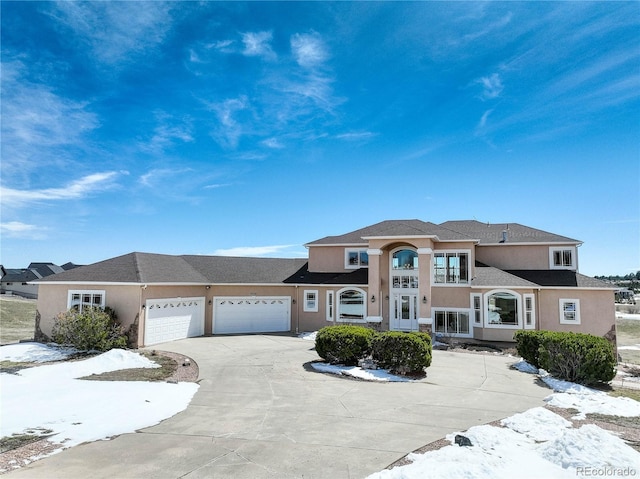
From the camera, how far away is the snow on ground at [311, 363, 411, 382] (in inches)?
529

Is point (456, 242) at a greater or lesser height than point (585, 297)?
greater

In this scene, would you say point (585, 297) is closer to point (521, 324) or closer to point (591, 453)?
point (521, 324)

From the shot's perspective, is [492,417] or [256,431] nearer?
[256,431]

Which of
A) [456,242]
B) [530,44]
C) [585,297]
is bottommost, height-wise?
[585,297]

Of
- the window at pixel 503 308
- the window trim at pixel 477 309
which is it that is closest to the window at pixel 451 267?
the window trim at pixel 477 309

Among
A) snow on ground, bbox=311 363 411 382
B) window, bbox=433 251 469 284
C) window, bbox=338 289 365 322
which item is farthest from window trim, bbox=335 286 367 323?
snow on ground, bbox=311 363 411 382

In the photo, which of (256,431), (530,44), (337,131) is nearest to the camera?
(256,431)

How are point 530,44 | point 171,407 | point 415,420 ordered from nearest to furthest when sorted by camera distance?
point 415,420 < point 171,407 < point 530,44

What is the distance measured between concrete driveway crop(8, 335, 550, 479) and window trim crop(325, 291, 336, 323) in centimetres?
1007

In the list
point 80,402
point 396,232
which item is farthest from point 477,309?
point 80,402

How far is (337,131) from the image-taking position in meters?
20.9

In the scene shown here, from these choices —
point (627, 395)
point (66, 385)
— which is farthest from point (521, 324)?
point (66, 385)

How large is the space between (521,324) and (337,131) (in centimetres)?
1435

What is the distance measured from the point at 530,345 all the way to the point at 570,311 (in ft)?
27.9
